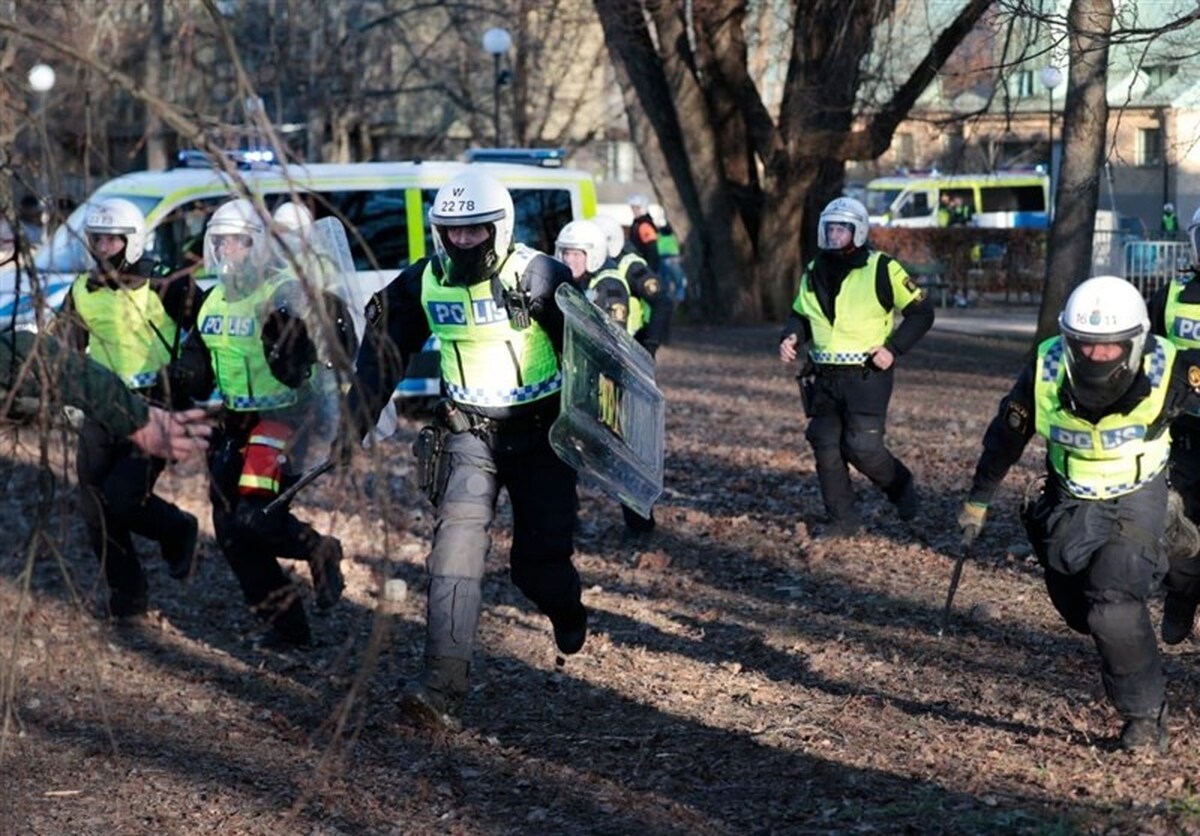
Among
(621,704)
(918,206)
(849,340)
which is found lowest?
(621,704)

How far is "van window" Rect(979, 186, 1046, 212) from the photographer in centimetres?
4631

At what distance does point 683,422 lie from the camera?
17188mm

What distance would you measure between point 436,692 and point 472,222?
163 centimetres

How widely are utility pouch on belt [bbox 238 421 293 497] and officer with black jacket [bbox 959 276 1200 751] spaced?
315cm

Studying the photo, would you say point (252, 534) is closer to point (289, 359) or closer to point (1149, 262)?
point (289, 359)

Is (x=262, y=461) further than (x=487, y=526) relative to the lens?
Yes

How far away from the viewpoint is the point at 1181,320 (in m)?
7.42

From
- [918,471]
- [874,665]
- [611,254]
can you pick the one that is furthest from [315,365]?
[918,471]

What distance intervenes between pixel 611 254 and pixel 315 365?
13.3ft

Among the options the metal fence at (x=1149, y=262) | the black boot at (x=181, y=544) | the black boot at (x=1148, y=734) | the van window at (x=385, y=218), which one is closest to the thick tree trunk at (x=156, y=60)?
the van window at (x=385, y=218)

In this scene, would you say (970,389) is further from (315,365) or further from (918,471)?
(315,365)

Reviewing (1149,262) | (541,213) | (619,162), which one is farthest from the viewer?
(619,162)

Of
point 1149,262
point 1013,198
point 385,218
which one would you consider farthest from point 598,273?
point 1013,198

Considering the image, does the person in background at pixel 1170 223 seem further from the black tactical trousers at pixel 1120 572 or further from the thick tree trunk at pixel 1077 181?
the black tactical trousers at pixel 1120 572
